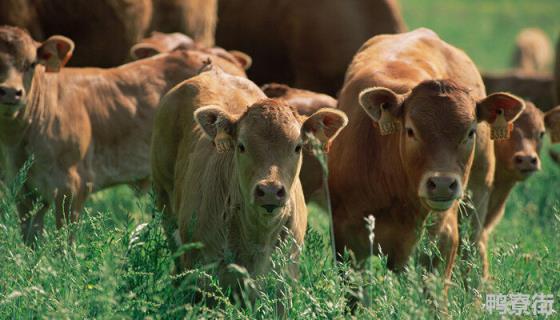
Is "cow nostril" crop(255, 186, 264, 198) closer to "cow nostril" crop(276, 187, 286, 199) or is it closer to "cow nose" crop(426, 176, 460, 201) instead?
"cow nostril" crop(276, 187, 286, 199)

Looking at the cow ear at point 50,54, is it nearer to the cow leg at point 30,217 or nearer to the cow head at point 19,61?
the cow head at point 19,61

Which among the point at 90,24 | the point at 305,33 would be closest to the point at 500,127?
the point at 90,24

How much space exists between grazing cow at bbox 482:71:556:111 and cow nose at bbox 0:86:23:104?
40.1 ft

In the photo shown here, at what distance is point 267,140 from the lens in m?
6.16

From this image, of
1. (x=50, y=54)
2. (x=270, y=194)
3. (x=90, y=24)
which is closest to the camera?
(x=270, y=194)

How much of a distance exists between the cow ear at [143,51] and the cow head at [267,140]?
4056 millimetres

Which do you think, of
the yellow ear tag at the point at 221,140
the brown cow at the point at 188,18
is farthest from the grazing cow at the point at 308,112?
the brown cow at the point at 188,18

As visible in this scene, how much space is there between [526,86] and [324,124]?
45.2ft

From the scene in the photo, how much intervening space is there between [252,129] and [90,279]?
1199mm

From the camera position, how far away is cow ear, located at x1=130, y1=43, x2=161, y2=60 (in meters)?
10.4

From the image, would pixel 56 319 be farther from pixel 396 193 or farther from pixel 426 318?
pixel 396 193

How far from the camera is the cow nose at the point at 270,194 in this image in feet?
19.4

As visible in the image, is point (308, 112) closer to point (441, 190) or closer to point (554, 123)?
point (554, 123)

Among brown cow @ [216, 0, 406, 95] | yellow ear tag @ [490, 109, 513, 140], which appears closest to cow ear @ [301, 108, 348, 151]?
yellow ear tag @ [490, 109, 513, 140]
